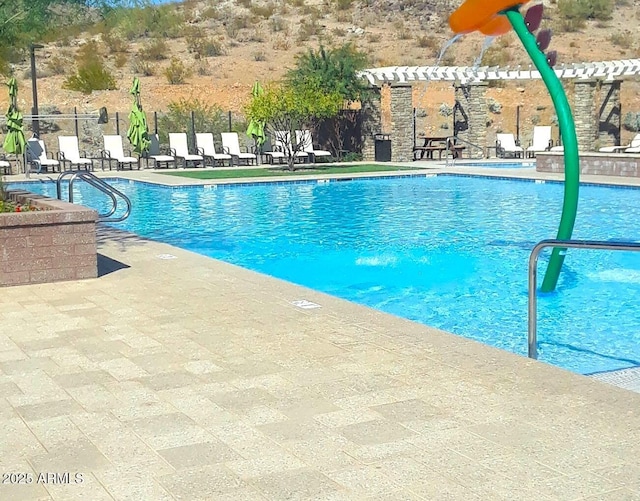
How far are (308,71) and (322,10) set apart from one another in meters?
29.8

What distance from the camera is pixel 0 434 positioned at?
14.3 ft

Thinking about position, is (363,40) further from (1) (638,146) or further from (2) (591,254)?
(2) (591,254)

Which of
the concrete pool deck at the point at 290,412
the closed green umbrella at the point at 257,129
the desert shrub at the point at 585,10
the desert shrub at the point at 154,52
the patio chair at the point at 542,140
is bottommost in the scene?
the concrete pool deck at the point at 290,412

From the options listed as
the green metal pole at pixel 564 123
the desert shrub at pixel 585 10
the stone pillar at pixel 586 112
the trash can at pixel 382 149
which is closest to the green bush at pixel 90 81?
the trash can at pixel 382 149

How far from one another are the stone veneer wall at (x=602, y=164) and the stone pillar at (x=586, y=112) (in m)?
5.67

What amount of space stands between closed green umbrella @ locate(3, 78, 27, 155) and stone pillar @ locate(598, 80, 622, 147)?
1773 cm

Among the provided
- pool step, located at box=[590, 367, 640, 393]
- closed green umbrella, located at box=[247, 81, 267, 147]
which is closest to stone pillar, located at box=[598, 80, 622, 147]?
closed green umbrella, located at box=[247, 81, 267, 147]

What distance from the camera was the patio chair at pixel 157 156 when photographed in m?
25.9

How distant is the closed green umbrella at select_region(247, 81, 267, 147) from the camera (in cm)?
2622

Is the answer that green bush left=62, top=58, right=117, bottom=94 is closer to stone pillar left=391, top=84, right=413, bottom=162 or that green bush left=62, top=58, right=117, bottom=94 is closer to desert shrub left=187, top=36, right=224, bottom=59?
desert shrub left=187, top=36, right=224, bottom=59

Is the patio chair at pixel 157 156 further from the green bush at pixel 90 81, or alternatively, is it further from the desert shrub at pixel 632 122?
the desert shrub at pixel 632 122

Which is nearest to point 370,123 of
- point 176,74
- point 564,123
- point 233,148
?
point 233,148

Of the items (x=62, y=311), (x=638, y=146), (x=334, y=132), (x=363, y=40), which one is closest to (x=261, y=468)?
(x=62, y=311)

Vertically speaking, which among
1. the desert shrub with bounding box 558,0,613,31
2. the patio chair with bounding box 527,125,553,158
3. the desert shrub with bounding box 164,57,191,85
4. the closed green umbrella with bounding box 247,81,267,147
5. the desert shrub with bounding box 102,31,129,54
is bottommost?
the patio chair with bounding box 527,125,553,158
